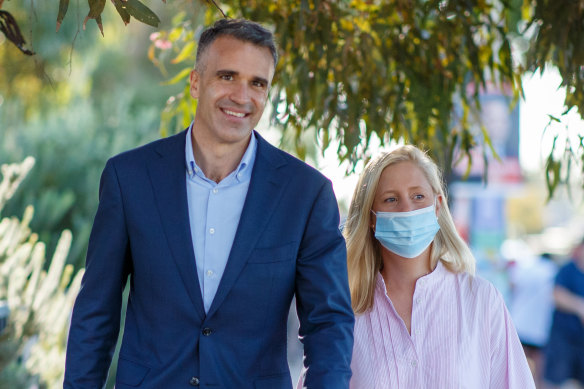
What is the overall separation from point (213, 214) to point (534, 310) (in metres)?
6.97

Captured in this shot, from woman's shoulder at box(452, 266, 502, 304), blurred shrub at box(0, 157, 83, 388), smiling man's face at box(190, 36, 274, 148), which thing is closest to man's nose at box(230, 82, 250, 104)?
smiling man's face at box(190, 36, 274, 148)

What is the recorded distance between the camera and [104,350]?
294 cm

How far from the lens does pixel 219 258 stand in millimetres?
2865

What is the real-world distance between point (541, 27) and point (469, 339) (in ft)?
5.65

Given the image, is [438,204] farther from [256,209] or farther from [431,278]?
[256,209]

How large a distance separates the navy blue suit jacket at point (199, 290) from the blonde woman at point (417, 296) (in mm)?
316

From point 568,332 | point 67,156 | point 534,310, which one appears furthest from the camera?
point 67,156

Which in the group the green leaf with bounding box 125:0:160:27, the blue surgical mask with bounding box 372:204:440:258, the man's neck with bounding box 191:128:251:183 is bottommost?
the blue surgical mask with bounding box 372:204:440:258

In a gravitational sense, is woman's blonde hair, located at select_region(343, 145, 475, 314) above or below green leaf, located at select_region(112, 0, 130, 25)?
below

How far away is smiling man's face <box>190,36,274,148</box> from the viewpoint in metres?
2.98

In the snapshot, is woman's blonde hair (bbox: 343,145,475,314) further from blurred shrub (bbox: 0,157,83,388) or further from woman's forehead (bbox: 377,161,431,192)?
blurred shrub (bbox: 0,157,83,388)

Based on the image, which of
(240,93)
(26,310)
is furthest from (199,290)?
(26,310)

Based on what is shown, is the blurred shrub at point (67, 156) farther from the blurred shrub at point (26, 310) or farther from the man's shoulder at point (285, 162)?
the man's shoulder at point (285, 162)

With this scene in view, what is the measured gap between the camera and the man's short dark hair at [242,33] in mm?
3037
